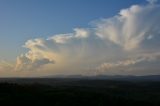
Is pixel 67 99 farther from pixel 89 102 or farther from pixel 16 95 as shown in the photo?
pixel 16 95

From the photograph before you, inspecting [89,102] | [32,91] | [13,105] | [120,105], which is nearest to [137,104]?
[120,105]

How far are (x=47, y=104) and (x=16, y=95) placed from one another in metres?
5.93

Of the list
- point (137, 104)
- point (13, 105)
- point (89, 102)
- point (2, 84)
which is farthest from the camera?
point (2, 84)

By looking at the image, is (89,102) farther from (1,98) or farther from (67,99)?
(1,98)

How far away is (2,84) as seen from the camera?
55500 mm

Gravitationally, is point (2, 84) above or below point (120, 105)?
above

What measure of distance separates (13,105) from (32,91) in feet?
34.2

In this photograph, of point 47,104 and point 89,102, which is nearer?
point 47,104

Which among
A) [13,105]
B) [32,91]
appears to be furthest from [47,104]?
[32,91]

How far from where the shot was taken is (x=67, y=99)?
48.2 metres

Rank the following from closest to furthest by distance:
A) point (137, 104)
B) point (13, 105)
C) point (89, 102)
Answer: point (13, 105)
point (89, 102)
point (137, 104)

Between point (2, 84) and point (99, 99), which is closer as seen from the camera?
point (99, 99)

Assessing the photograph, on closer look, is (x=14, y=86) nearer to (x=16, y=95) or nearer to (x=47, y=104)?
(x=16, y=95)

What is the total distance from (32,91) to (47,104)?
8745 millimetres
